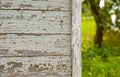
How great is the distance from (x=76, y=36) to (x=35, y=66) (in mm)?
436

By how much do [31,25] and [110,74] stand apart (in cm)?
293

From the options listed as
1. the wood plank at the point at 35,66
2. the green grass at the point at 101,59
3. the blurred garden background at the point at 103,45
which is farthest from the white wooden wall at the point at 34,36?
the green grass at the point at 101,59

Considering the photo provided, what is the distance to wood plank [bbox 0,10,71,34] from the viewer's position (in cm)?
382

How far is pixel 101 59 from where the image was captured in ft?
24.7

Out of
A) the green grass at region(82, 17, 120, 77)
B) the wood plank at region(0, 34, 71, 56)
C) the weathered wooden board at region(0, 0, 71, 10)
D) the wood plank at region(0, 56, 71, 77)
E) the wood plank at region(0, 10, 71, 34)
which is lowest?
the green grass at region(82, 17, 120, 77)

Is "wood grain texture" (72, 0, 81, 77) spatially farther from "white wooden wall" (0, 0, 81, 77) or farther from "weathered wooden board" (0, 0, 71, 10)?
"weathered wooden board" (0, 0, 71, 10)

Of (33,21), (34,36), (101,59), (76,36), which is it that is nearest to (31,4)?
(33,21)

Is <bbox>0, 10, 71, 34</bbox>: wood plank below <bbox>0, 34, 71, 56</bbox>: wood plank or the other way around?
the other way around

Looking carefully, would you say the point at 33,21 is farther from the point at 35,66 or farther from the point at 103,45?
the point at 103,45

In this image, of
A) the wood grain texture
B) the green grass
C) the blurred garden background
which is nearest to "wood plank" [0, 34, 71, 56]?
the wood grain texture

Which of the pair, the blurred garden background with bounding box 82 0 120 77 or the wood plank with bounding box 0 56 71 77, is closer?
the wood plank with bounding box 0 56 71 77

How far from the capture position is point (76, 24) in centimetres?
387

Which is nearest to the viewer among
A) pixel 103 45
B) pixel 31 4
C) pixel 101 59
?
pixel 31 4

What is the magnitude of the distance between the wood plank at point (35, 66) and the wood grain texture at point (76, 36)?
2.2 inches
